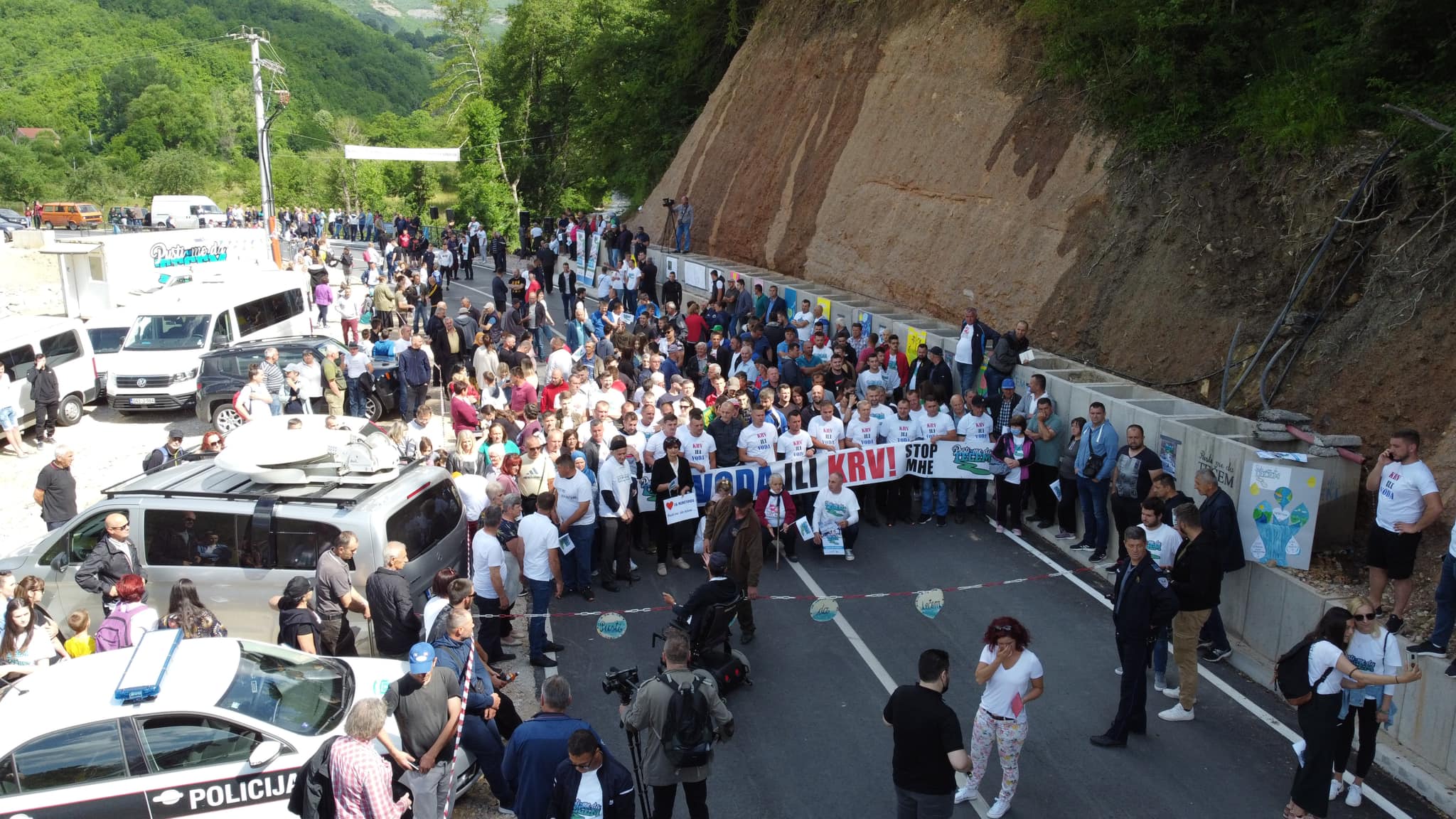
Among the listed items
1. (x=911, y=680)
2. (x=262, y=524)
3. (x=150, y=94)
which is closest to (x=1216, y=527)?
(x=911, y=680)

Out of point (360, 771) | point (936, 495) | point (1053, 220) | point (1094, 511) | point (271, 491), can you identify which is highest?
point (1053, 220)

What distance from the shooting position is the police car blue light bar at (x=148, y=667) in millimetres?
6824

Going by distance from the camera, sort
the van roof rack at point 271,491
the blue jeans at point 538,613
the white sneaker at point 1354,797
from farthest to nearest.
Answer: the blue jeans at point 538,613, the van roof rack at point 271,491, the white sneaker at point 1354,797

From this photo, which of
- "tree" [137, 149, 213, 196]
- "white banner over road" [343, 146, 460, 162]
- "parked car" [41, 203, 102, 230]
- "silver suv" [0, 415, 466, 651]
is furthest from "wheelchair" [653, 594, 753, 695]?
"tree" [137, 149, 213, 196]

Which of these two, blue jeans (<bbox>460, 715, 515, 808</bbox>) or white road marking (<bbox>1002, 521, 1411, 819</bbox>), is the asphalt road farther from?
blue jeans (<bbox>460, 715, 515, 808</bbox>)

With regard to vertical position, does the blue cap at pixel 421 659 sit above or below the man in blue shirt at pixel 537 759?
above

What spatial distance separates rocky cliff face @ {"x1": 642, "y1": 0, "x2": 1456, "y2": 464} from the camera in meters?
12.8

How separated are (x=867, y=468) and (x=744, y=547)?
3.74 m

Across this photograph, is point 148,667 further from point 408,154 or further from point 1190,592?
point 408,154

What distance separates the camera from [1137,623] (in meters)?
8.38

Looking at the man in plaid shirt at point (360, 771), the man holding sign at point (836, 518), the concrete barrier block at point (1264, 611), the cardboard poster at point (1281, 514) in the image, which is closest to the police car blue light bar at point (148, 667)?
the man in plaid shirt at point (360, 771)

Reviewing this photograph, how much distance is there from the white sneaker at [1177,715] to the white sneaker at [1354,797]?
139 cm

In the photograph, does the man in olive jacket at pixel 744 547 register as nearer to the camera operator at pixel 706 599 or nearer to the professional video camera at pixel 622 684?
the camera operator at pixel 706 599

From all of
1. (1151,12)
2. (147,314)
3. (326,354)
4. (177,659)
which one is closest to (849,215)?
(1151,12)
